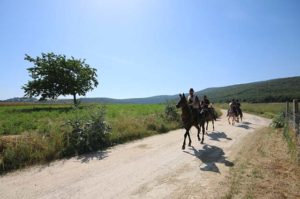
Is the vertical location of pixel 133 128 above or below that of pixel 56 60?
below

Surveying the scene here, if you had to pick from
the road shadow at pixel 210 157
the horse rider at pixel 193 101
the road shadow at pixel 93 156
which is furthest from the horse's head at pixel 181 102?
the road shadow at pixel 93 156

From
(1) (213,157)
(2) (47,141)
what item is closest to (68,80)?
(2) (47,141)

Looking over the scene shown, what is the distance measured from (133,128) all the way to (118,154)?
16.7 ft

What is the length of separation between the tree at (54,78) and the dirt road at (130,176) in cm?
3781

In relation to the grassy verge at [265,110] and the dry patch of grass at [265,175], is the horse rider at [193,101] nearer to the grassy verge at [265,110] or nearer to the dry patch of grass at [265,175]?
the dry patch of grass at [265,175]

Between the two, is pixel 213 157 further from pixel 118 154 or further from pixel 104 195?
pixel 104 195

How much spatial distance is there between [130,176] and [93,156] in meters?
3.39

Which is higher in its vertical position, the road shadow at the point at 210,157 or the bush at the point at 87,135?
the bush at the point at 87,135

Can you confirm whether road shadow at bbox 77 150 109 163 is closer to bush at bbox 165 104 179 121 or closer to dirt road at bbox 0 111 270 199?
dirt road at bbox 0 111 270 199

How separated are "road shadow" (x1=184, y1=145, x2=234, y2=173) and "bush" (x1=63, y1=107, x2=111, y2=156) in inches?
183

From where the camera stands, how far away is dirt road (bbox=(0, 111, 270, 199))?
6195 mm

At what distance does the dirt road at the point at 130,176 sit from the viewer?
620cm

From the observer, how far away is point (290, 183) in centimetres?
649

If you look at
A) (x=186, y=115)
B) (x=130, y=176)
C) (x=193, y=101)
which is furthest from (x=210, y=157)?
(x=193, y=101)
